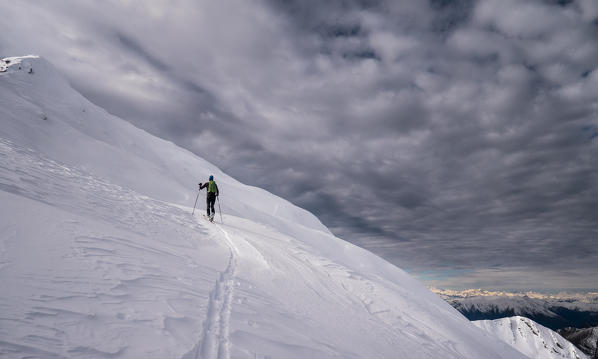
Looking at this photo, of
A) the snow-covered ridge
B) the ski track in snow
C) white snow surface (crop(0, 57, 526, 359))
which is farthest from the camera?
the snow-covered ridge

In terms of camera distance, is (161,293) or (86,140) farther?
(86,140)

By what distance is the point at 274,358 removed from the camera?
402 centimetres

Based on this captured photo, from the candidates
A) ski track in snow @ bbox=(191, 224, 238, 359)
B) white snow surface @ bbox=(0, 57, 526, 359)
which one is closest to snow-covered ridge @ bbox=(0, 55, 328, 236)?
white snow surface @ bbox=(0, 57, 526, 359)

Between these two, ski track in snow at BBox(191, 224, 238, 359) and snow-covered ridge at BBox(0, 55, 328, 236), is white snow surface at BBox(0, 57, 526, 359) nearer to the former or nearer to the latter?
ski track in snow at BBox(191, 224, 238, 359)

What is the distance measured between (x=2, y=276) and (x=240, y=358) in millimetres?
3394

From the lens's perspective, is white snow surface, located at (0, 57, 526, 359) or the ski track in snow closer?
white snow surface, located at (0, 57, 526, 359)

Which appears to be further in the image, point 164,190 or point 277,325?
point 164,190

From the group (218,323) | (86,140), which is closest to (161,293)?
(218,323)

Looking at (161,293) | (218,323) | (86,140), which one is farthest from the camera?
(86,140)

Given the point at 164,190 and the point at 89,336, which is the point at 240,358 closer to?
the point at 89,336

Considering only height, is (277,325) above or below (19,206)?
below

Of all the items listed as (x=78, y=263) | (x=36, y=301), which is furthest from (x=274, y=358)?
(x=78, y=263)

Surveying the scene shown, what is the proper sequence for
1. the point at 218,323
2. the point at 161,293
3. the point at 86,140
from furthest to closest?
the point at 86,140 → the point at 161,293 → the point at 218,323

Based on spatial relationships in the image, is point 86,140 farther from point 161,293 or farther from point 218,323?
point 218,323
